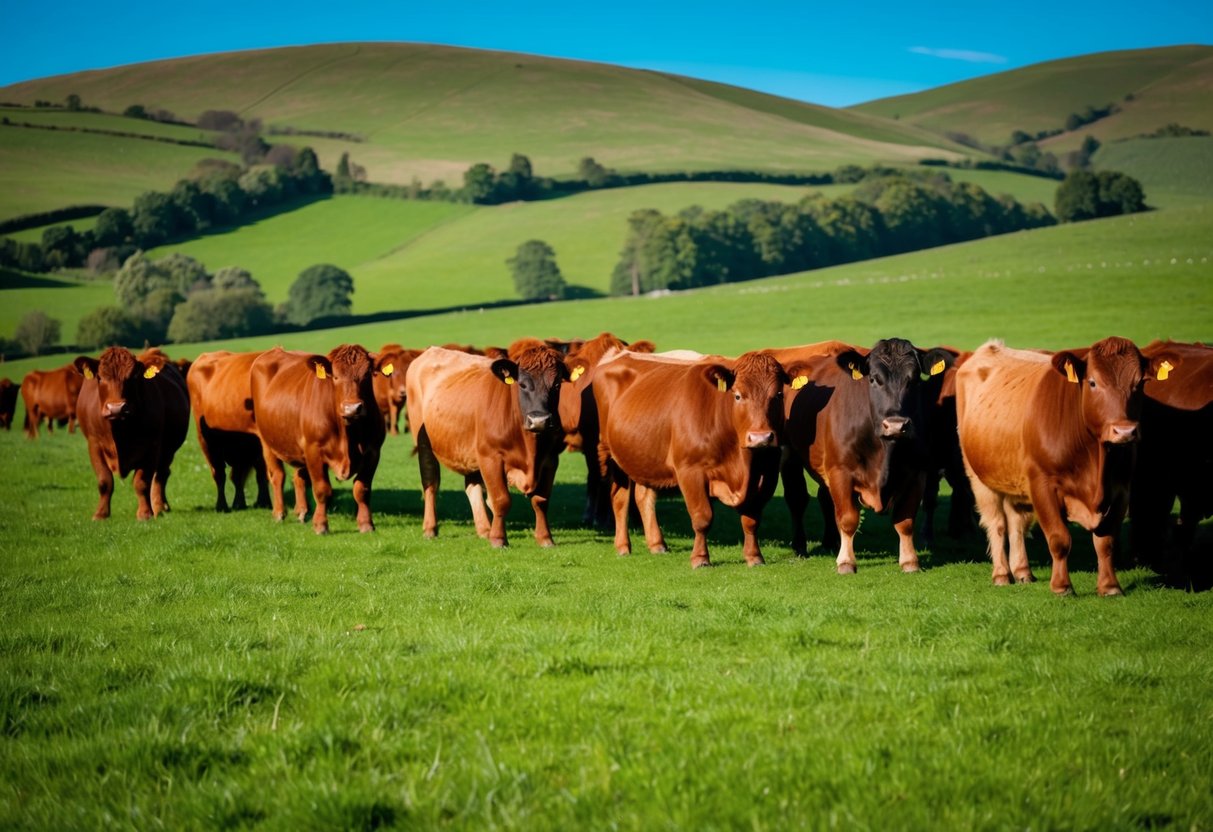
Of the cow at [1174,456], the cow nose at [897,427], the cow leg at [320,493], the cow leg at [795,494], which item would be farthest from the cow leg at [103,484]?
the cow at [1174,456]

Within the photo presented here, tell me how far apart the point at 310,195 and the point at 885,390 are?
426ft

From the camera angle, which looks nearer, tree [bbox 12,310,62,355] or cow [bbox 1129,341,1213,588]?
cow [bbox 1129,341,1213,588]

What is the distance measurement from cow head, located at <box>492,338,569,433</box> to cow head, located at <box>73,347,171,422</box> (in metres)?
5.90

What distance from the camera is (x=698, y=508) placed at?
13.4 meters

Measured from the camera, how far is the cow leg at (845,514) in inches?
500

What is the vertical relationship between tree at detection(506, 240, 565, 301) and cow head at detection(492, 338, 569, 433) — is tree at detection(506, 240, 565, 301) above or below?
above

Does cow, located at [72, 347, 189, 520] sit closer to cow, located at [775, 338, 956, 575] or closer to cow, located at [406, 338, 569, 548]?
cow, located at [406, 338, 569, 548]

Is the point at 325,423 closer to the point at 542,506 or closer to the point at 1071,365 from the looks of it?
the point at 542,506

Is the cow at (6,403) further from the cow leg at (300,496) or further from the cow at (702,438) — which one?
the cow at (702,438)

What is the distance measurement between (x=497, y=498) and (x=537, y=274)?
81718 millimetres

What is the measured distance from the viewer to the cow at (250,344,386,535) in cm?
1572

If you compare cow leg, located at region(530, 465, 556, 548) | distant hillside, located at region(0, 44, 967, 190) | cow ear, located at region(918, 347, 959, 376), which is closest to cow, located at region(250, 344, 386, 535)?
cow leg, located at region(530, 465, 556, 548)

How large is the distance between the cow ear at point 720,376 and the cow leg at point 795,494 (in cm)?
164

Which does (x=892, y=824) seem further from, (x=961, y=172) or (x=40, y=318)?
(x=961, y=172)
